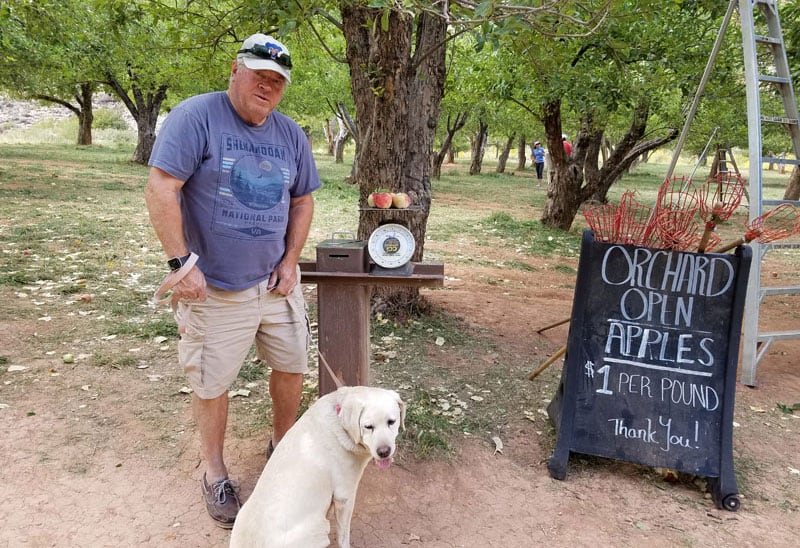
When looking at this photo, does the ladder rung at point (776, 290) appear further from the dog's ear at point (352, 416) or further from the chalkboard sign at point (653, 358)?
the dog's ear at point (352, 416)

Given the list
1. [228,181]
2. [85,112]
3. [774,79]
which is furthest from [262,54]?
[85,112]

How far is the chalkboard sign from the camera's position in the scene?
318 cm

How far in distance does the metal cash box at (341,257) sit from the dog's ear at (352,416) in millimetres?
908

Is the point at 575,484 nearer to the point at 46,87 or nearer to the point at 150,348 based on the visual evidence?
the point at 150,348

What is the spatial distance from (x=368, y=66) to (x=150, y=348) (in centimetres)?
316

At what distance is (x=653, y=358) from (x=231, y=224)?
8.47 ft

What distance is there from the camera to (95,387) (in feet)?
13.6

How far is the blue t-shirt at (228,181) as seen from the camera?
2410 millimetres

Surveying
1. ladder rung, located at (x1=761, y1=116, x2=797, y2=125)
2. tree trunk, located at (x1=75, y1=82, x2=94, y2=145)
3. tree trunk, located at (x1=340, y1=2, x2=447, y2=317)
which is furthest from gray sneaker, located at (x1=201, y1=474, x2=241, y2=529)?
tree trunk, located at (x1=75, y1=82, x2=94, y2=145)

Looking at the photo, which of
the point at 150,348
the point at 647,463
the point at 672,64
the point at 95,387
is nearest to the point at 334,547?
the point at 647,463

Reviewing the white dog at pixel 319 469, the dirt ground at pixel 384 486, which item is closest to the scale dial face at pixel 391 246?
the white dog at pixel 319 469

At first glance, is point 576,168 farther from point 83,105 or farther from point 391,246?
point 83,105

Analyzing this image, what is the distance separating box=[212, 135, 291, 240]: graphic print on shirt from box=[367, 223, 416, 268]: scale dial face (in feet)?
1.90

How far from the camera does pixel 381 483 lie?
10.5 feet
